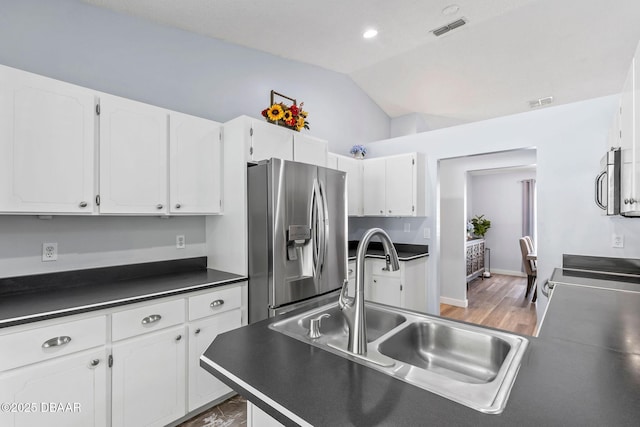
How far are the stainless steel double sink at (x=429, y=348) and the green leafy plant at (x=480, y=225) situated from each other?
19.8 ft

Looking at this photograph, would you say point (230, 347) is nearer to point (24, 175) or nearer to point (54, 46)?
point (24, 175)

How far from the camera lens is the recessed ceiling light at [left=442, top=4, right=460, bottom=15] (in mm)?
2678

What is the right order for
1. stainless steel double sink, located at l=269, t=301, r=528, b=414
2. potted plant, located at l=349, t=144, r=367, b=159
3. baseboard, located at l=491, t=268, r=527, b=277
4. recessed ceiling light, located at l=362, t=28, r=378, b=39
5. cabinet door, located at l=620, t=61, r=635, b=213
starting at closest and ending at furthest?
stainless steel double sink, located at l=269, t=301, r=528, b=414 < cabinet door, located at l=620, t=61, r=635, b=213 < recessed ceiling light, located at l=362, t=28, r=378, b=39 < potted plant, located at l=349, t=144, r=367, b=159 < baseboard, located at l=491, t=268, r=527, b=277

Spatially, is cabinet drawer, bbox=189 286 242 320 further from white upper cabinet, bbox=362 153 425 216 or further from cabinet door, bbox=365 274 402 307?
white upper cabinet, bbox=362 153 425 216

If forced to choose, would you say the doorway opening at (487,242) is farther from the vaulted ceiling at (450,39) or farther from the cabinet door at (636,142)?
the cabinet door at (636,142)

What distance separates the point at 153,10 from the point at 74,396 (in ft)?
8.52

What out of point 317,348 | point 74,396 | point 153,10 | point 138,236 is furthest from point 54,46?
point 317,348

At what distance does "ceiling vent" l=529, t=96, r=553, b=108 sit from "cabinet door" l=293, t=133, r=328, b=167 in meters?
3.09

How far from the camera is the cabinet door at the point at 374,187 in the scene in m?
3.89

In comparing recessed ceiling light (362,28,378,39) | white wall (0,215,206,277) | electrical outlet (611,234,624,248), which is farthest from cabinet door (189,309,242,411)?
electrical outlet (611,234,624,248)

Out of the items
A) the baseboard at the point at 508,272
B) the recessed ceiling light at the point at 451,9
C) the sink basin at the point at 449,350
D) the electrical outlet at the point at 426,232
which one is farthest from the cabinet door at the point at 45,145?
the baseboard at the point at 508,272

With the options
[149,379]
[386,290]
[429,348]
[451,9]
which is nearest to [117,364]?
[149,379]

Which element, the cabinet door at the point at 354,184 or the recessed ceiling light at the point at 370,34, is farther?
the cabinet door at the point at 354,184

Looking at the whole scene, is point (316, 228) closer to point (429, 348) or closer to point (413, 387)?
point (429, 348)
